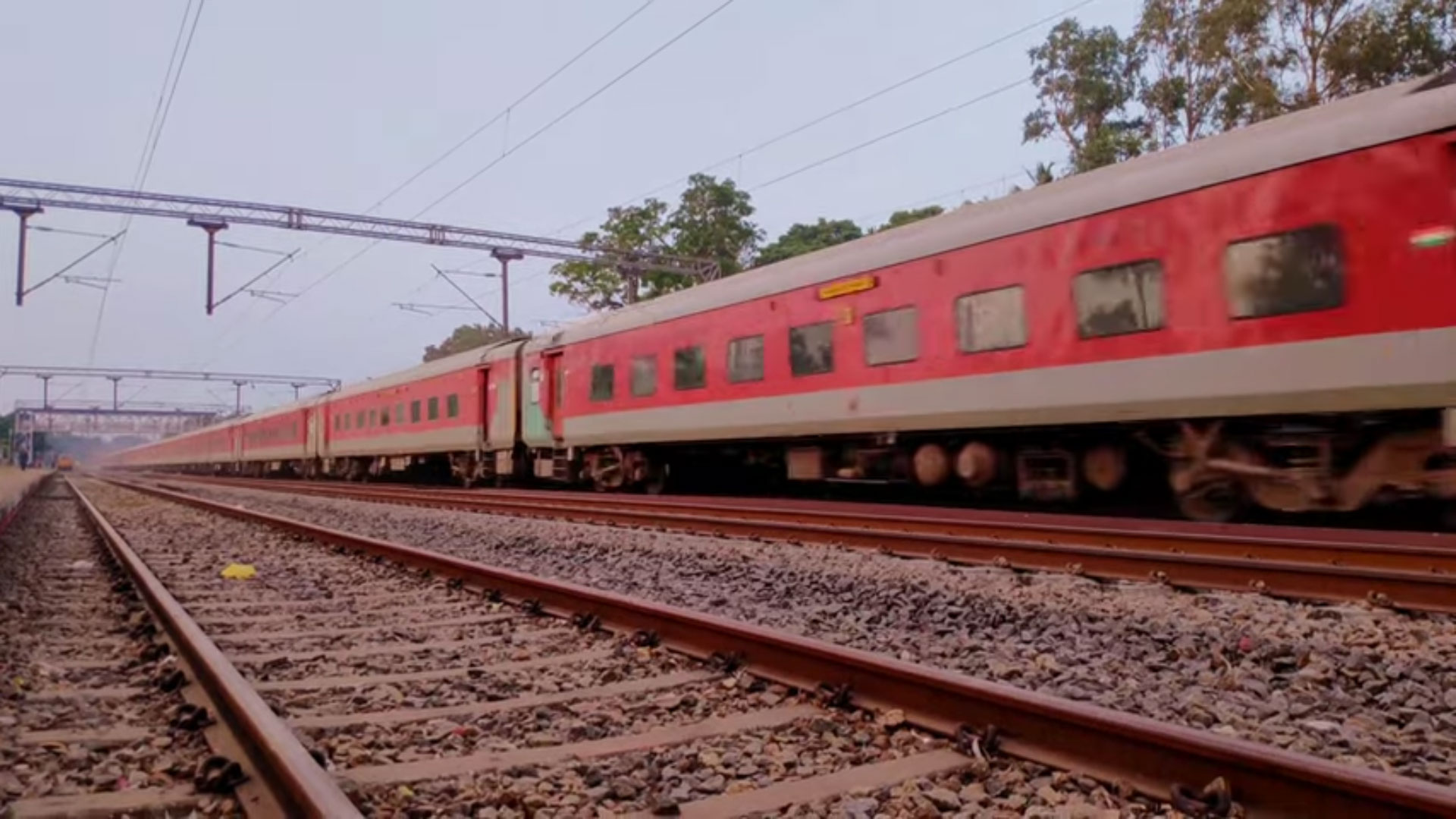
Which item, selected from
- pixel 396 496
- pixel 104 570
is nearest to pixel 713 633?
pixel 104 570

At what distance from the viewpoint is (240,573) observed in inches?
314

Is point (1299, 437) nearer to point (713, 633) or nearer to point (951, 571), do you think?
point (951, 571)

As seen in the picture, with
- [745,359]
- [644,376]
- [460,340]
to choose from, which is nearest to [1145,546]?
[745,359]

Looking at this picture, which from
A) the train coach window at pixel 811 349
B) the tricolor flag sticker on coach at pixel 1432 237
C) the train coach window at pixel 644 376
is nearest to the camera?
the tricolor flag sticker on coach at pixel 1432 237

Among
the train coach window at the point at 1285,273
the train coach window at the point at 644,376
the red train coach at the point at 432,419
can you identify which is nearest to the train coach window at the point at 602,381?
the train coach window at the point at 644,376

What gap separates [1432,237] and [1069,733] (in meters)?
5.41

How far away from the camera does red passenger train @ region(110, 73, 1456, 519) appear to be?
6691 millimetres

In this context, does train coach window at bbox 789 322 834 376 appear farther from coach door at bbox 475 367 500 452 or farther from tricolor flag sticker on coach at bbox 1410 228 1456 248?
coach door at bbox 475 367 500 452

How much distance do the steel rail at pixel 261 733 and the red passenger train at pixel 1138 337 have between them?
690 centimetres

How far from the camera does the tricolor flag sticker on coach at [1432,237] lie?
249 inches

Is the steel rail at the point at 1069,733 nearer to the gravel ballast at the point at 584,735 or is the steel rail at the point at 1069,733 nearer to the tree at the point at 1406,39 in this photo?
the gravel ballast at the point at 584,735

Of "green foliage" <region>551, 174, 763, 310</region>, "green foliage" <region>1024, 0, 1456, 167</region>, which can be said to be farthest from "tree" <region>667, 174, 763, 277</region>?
"green foliage" <region>1024, 0, 1456, 167</region>

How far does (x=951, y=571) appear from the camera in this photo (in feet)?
21.4

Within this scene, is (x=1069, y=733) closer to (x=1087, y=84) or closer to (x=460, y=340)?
(x=1087, y=84)
